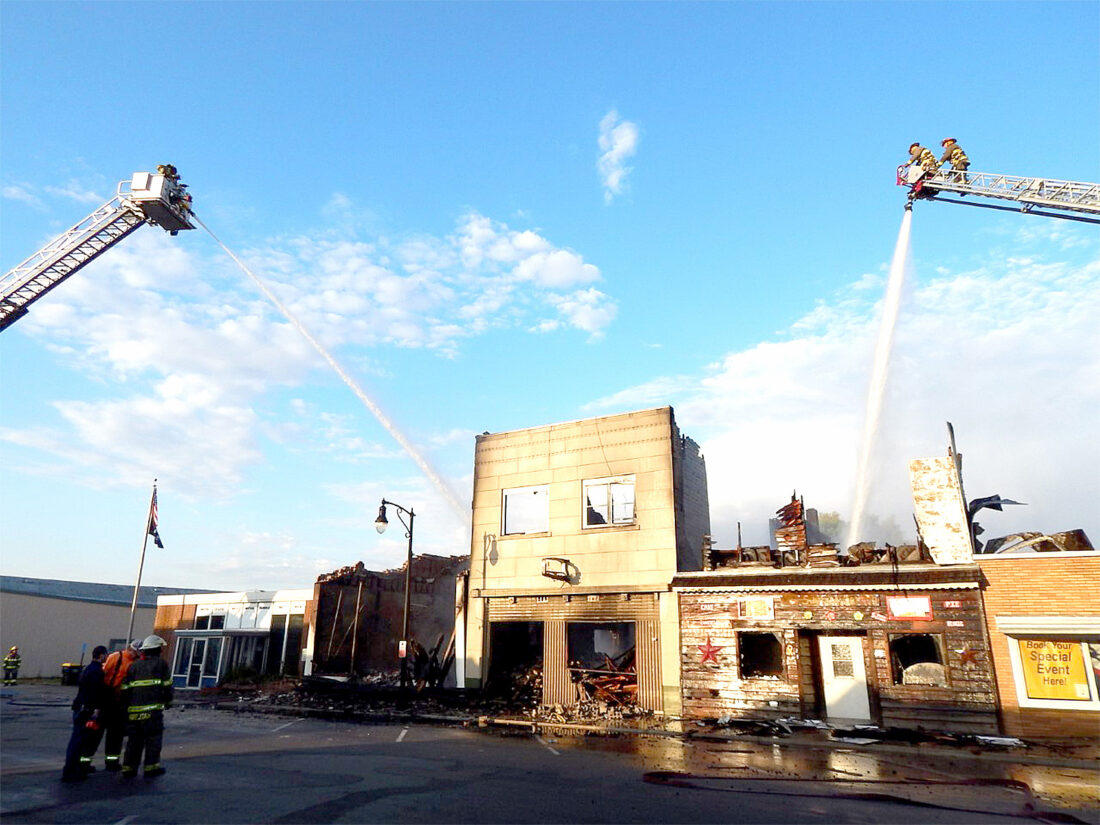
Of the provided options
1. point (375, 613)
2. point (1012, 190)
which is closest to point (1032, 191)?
point (1012, 190)

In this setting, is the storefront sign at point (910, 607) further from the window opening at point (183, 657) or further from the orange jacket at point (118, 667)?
the window opening at point (183, 657)

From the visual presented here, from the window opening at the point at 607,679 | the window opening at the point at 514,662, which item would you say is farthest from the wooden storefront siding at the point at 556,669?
the window opening at the point at 514,662

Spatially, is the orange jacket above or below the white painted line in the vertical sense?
above

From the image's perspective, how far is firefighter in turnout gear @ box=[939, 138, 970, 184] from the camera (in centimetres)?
2366

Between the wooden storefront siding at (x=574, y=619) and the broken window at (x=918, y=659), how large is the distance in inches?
253

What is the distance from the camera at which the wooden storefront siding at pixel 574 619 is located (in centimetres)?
2041

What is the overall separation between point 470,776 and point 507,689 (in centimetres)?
1305

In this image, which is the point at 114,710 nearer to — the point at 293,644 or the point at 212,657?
the point at 293,644

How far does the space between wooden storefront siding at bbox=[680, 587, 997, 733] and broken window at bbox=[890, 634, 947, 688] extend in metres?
0.18

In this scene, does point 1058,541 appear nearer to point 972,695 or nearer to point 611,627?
point 972,695

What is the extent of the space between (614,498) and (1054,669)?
12.0 m

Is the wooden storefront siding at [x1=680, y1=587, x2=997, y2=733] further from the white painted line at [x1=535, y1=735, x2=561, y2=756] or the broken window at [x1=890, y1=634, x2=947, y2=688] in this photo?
the white painted line at [x1=535, y1=735, x2=561, y2=756]

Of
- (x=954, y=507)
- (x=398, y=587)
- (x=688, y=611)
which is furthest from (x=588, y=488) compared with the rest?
(x=398, y=587)

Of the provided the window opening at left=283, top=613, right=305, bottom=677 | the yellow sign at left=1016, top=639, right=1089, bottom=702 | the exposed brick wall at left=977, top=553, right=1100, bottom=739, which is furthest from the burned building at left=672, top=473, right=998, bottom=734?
the window opening at left=283, top=613, right=305, bottom=677
